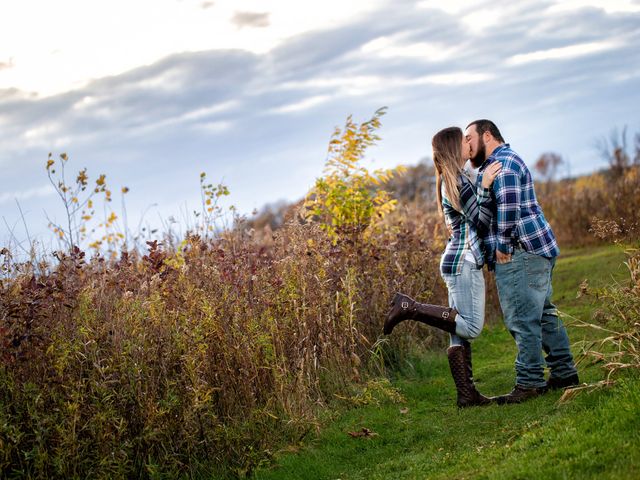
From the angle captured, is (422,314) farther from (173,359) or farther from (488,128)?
(173,359)

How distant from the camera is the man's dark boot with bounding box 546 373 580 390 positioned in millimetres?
6750

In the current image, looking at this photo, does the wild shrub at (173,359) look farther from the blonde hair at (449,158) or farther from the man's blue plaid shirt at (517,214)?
the man's blue plaid shirt at (517,214)

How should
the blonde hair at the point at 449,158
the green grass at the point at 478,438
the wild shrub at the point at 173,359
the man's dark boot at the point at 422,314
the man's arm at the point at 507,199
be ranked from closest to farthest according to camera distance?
the green grass at the point at 478,438
the wild shrub at the point at 173,359
the man's arm at the point at 507,199
the blonde hair at the point at 449,158
the man's dark boot at the point at 422,314

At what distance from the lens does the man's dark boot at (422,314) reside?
6.63 meters

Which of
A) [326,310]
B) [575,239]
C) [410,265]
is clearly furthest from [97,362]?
[575,239]

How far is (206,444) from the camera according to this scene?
5.97 m

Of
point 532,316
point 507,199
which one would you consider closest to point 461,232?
point 507,199

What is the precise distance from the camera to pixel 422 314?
6.81 meters

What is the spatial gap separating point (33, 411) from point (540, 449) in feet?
11.5

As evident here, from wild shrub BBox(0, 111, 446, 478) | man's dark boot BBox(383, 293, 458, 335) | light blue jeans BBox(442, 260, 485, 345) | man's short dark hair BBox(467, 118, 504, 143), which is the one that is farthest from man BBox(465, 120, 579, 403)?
wild shrub BBox(0, 111, 446, 478)

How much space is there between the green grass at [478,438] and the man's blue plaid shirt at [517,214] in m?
0.82

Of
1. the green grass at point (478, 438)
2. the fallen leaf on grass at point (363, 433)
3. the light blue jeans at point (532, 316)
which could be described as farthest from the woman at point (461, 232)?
the fallen leaf on grass at point (363, 433)

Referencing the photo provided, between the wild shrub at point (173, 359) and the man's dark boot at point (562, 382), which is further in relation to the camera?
the man's dark boot at point (562, 382)

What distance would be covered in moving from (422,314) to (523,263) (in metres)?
0.98
